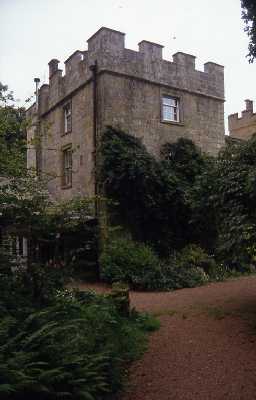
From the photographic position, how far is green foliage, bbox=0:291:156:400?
4.64 meters

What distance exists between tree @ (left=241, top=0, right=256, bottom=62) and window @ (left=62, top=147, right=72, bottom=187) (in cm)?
1203

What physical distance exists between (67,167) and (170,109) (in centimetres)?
555

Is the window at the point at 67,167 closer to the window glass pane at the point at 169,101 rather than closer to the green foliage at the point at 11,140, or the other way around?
the window glass pane at the point at 169,101

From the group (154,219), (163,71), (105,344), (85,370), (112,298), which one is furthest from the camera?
(163,71)

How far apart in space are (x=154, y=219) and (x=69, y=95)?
736cm

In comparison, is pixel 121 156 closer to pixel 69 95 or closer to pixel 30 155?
pixel 69 95

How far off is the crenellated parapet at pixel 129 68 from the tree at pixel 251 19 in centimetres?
919

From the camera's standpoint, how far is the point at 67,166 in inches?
800

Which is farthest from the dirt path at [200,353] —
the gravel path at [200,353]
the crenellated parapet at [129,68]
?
the crenellated parapet at [129,68]

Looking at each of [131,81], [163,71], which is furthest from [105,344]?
[163,71]

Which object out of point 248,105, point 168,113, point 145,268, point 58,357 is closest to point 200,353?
point 58,357

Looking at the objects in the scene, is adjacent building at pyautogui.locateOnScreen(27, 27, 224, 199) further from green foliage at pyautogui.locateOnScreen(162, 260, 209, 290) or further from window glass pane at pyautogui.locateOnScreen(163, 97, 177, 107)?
green foliage at pyautogui.locateOnScreen(162, 260, 209, 290)

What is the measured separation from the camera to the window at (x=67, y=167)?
65.3ft

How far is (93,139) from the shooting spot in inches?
695
